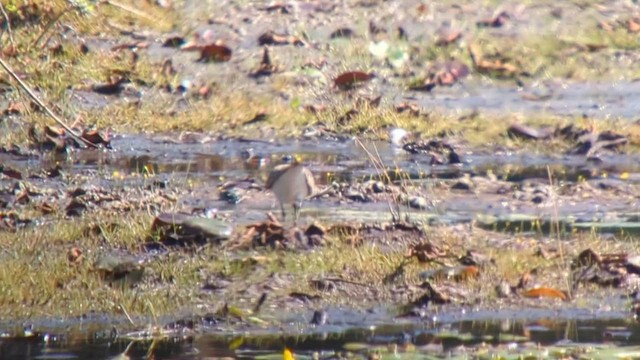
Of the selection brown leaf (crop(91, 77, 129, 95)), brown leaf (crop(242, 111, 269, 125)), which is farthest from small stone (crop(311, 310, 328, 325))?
brown leaf (crop(91, 77, 129, 95))

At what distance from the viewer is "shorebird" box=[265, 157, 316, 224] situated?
894 cm

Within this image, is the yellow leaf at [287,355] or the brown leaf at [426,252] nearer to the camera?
the yellow leaf at [287,355]

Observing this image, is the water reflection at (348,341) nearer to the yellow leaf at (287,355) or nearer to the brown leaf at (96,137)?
the yellow leaf at (287,355)

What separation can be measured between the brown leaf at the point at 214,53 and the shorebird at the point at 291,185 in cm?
481

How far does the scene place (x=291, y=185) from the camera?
352 inches

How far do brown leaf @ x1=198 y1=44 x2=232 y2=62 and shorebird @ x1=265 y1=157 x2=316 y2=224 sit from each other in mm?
Result: 4813

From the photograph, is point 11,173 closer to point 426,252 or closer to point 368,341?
point 426,252

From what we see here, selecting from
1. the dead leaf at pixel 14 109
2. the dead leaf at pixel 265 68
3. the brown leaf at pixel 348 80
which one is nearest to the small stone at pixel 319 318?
the dead leaf at pixel 14 109

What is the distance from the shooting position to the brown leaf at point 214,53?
13773 mm

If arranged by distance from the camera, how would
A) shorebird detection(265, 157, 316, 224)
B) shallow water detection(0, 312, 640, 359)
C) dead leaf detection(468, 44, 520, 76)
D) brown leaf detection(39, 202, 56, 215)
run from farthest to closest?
dead leaf detection(468, 44, 520, 76), brown leaf detection(39, 202, 56, 215), shorebird detection(265, 157, 316, 224), shallow water detection(0, 312, 640, 359)

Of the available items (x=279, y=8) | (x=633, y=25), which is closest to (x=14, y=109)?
(x=279, y=8)

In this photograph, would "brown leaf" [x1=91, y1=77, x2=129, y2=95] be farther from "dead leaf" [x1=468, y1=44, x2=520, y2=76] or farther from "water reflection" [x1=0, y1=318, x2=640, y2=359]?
"water reflection" [x1=0, y1=318, x2=640, y2=359]

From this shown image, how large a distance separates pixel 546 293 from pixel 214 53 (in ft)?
21.6

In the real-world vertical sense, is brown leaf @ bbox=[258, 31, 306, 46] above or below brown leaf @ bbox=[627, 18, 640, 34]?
below
